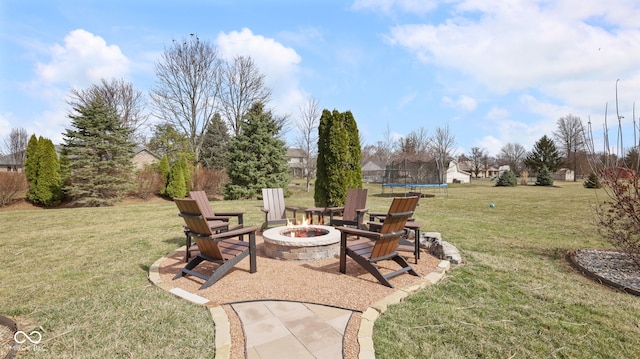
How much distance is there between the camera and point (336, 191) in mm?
8297

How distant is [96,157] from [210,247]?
47.6 ft

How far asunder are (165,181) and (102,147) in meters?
3.50

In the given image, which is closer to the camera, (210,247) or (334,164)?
(210,247)

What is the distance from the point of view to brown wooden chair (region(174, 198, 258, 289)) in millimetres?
3496

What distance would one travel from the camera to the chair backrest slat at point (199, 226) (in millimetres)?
3476

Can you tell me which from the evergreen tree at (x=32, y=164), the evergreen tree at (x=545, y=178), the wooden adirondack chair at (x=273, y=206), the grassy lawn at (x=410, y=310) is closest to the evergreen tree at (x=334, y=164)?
the wooden adirondack chair at (x=273, y=206)

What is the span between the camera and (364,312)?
2.79 meters

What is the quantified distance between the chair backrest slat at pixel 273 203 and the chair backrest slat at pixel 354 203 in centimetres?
147

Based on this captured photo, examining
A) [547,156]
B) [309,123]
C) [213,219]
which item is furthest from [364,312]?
[547,156]

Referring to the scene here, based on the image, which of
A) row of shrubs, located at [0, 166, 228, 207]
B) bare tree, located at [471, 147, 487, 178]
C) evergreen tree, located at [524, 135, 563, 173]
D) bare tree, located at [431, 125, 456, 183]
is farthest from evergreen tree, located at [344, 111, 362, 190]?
bare tree, located at [471, 147, 487, 178]

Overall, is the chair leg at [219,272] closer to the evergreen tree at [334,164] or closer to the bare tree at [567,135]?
the evergreen tree at [334,164]

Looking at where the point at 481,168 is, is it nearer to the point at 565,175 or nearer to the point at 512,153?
the point at 512,153

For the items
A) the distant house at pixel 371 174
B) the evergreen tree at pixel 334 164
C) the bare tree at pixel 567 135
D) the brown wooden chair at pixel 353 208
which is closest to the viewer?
the brown wooden chair at pixel 353 208

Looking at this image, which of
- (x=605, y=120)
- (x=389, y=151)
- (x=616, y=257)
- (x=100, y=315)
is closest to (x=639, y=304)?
(x=616, y=257)
